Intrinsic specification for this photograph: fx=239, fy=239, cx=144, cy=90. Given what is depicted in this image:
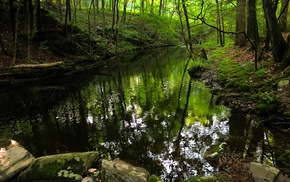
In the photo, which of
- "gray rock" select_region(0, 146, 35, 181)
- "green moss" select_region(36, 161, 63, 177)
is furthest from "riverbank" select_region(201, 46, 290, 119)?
"gray rock" select_region(0, 146, 35, 181)

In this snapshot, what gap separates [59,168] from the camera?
17.8 ft

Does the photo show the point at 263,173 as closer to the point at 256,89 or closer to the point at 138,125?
the point at 138,125

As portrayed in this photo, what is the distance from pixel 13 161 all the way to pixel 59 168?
3.68 feet

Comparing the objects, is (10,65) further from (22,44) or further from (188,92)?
(188,92)

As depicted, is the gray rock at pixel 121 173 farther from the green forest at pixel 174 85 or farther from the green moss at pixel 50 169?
the green moss at pixel 50 169

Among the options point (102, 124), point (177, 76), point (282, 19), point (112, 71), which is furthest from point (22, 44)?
point (282, 19)

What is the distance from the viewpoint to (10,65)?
49.0ft

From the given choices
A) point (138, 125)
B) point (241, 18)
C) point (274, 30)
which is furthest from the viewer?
point (241, 18)

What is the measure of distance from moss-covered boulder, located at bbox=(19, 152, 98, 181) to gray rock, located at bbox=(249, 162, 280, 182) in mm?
3704

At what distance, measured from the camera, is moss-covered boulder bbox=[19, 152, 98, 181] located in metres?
5.27

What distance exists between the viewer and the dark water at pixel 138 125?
21.0ft

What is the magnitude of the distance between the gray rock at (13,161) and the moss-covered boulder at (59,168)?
0.57ft

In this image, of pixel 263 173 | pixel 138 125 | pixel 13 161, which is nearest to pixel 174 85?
pixel 138 125

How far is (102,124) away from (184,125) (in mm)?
2989
